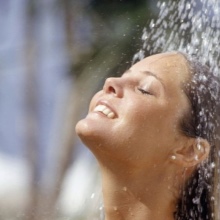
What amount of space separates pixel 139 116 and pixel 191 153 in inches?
8.8

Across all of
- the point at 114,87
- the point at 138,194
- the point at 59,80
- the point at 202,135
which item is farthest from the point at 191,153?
the point at 59,80

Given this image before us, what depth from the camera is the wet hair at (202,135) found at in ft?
7.73

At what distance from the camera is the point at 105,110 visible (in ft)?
7.50

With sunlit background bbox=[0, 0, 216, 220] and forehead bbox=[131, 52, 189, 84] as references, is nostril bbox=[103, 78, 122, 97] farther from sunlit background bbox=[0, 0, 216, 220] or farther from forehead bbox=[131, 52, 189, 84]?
sunlit background bbox=[0, 0, 216, 220]

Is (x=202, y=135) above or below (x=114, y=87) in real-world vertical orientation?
below

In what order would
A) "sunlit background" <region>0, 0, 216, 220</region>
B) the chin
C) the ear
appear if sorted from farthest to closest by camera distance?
1. "sunlit background" <region>0, 0, 216, 220</region>
2. the ear
3. the chin

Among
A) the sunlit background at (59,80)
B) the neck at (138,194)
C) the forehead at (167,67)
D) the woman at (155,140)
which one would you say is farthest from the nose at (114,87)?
the sunlit background at (59,80)

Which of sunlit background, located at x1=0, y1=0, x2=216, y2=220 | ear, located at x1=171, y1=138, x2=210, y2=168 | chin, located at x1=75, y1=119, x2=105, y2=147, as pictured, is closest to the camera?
chin, located at x1=75, y1=119, x2=105, y2=147

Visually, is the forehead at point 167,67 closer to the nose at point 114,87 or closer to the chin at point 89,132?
the nose at point 114,87

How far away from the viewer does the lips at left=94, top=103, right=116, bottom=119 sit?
2.27 meters

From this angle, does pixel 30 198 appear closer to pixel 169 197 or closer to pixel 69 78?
pixel 69 78

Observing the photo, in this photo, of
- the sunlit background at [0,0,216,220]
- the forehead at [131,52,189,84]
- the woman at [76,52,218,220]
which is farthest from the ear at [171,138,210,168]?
the sunlit background at [0,0,216,220]

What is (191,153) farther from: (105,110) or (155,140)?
(105,110)

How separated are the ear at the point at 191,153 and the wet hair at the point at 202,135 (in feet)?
0.06
